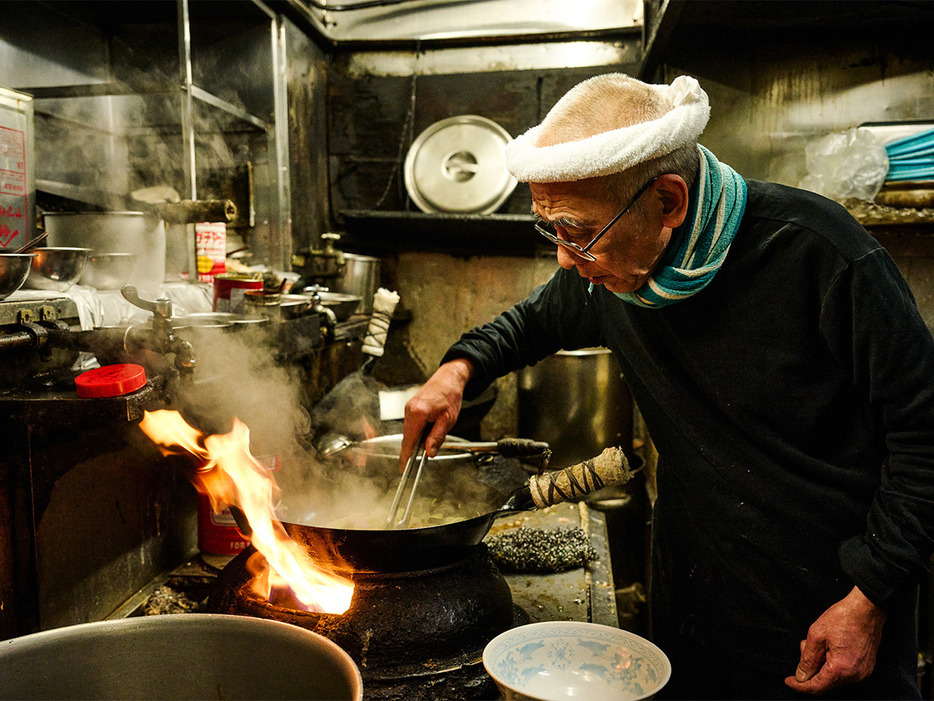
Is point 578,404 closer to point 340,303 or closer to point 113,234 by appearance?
point 340,303

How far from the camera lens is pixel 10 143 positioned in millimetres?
2494

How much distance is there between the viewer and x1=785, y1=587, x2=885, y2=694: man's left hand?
1.47 m

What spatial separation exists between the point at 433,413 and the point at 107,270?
54.3 inches

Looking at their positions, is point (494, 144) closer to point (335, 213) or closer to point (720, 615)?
point (335, 213)

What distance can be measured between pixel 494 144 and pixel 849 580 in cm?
347

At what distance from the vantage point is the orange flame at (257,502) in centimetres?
178

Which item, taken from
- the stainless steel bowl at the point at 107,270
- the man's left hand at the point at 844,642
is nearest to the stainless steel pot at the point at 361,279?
the stainless steel bowl at the point at 107,270

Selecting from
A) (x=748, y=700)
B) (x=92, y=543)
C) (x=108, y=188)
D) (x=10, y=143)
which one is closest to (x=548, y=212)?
(x=748, y=700)

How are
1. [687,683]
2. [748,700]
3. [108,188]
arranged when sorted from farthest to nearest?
[108,188]
[687,683]
[748,700]

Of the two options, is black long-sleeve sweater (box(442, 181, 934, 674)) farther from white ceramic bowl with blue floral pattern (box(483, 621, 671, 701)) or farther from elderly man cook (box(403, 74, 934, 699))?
white ceramic bowl with blue floral pattern (box(483, 621, 671, 701))

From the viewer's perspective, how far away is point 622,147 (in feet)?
4.76

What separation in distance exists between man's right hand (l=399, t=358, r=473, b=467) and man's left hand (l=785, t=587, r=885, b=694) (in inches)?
43.8

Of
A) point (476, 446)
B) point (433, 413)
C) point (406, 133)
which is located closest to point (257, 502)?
point (433, 413)

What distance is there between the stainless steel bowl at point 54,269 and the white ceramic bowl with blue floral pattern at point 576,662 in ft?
5.52
